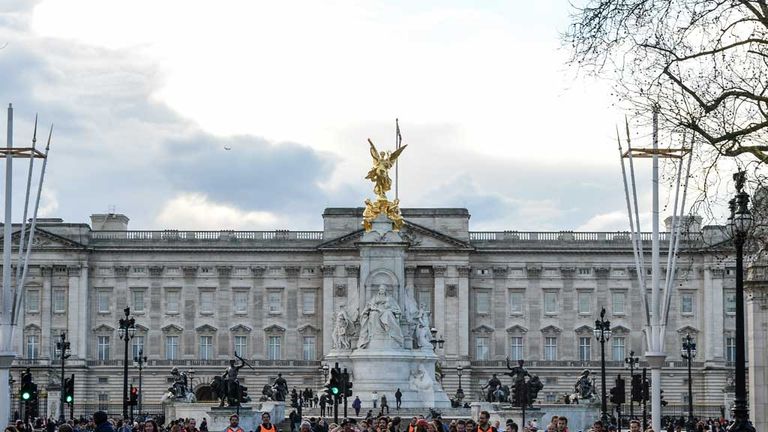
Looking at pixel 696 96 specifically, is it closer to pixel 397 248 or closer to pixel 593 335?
pixel 397 248

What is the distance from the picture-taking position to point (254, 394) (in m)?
130

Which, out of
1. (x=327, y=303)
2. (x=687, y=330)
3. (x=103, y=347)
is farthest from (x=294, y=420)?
(x=687, y=330)

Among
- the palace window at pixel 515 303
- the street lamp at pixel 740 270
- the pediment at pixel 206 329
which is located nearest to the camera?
the street lamp at pixel 740 270

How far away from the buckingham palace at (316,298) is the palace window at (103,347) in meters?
0.08

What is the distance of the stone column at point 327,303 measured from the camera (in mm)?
131500

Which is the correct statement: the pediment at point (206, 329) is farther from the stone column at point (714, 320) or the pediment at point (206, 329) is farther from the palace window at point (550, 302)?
the stone column at point (714, 320)

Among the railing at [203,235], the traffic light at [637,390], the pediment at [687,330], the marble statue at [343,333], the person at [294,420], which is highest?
the railing at [203,235]

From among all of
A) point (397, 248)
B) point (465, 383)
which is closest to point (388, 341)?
point (397, 248)

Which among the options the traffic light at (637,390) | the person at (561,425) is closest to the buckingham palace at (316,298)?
the traffic light at (637,390)

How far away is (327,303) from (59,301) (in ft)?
68.7

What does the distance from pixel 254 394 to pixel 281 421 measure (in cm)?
5551

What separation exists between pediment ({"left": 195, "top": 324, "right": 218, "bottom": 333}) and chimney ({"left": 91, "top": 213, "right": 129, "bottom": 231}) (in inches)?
450

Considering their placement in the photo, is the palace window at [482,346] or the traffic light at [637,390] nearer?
the traffic light at [637,390]

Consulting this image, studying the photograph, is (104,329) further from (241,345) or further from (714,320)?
(714,320)
